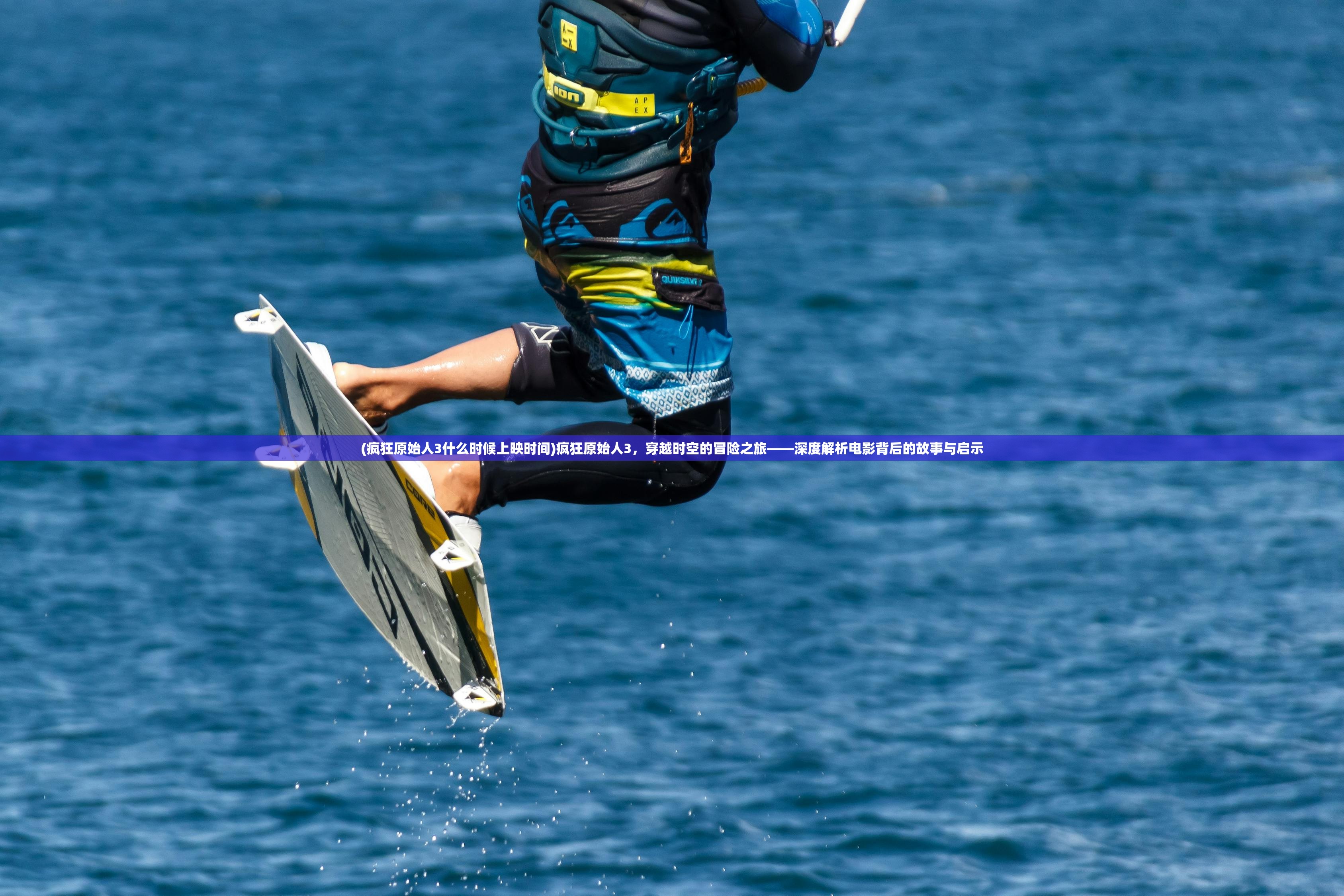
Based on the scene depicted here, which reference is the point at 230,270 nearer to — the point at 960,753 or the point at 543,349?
the point at 960,753

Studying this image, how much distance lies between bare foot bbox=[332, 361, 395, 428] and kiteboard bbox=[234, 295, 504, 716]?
96 millimetres

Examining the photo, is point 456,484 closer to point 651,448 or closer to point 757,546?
point 651,448

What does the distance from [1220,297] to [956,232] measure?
5.40 m

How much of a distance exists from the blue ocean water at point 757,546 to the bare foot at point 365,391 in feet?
36.1

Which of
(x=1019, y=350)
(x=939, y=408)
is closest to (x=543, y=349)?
(x=939, y=408)

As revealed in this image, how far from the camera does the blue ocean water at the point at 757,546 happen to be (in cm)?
1866

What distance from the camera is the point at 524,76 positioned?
48.3 meters

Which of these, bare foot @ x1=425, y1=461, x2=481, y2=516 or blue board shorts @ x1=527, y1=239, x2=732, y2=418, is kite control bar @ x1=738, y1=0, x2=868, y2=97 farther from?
bare foot @ x1=425, y1=461, x2=481, y2=516

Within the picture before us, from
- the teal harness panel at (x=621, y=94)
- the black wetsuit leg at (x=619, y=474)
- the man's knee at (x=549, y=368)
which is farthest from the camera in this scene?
the man's knee at (x=549, y=368)

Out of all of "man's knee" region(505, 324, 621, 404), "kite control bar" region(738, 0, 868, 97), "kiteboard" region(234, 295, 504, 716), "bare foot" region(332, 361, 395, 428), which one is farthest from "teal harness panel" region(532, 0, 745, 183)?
"kiteboard" region(234, 295, 504, 716)

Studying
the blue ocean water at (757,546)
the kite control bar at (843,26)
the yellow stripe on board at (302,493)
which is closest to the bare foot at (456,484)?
the yellow stripe on board at (302,493)

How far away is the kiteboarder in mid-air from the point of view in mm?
6707

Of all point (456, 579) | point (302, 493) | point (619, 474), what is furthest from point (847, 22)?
point (302, 493)

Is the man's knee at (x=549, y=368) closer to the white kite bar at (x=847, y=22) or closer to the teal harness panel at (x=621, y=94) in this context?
the teal harness panel at (x=621, y=94)
